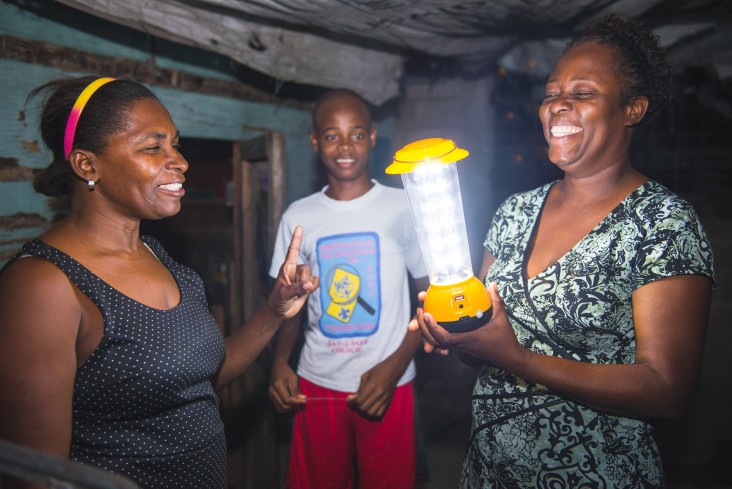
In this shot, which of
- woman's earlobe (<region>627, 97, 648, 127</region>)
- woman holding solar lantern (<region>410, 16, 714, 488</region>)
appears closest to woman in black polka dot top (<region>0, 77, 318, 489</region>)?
woman holding solar lantern (<region>410, 16, 714, 488</region>)

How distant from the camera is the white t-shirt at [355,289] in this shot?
271 centimetres

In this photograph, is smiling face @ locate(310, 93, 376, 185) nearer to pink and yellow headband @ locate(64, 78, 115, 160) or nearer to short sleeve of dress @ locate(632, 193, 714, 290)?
pink and yellow headband @ locate(64, 78, 115, 160)

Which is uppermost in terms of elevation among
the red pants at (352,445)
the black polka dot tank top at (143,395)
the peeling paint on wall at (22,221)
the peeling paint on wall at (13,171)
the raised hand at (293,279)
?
the peeling paint on wall at (13,171)

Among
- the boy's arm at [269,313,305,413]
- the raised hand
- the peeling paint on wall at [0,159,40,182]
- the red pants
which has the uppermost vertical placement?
the peeling paint on wall at [0,159,40,182]

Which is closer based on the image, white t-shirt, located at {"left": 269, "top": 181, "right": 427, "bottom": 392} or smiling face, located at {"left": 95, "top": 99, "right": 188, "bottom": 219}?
smiling face, located at {"left": 95, "top": 99, "right": 188, "bottom": 219}

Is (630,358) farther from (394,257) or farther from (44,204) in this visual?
(44,204)

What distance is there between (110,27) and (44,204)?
1.28m

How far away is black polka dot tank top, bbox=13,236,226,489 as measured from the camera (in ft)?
4.86

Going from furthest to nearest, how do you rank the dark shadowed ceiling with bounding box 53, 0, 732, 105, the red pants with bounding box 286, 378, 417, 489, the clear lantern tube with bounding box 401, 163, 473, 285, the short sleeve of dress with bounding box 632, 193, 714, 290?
the dark shadowed ceiling with bounding box 53, 0, 732, 105
the red pants with bounding box 286, 378, 417, 489
the clear lantern tube with bounding box 401, 163, 473, 285
the short sleeve of dress with bounding box 632, 193, 714, 290

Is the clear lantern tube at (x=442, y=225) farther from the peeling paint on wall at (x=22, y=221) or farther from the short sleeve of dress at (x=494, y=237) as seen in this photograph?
the peeling paint on wall at (x=22, y=221)

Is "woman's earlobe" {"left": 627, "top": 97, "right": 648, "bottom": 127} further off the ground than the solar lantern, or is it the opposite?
"woman's earlobe" {"left": 627, "top": 97, "right": 648, "bottom": 127}

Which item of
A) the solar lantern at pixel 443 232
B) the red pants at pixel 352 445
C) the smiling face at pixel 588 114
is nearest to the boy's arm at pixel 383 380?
the red pants at pixel 352 445

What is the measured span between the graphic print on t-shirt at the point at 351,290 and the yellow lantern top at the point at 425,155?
123 centimetres

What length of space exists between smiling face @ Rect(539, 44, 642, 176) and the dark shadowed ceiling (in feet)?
5.22
